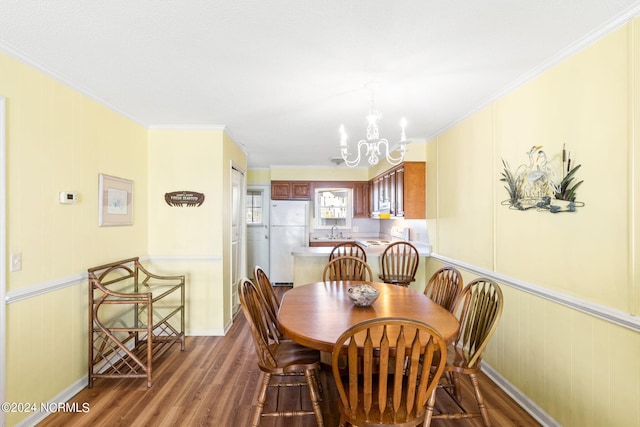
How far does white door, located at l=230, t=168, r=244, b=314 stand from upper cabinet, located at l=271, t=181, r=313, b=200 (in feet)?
4.27

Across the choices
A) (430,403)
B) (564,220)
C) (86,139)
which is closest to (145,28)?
(86,139)

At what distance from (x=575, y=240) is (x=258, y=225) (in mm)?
5180

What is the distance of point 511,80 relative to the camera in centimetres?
224

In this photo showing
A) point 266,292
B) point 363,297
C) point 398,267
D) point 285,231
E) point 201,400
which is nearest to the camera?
point 363,297

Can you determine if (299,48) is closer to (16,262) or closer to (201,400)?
(16,262)

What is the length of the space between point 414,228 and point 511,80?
8.18ft

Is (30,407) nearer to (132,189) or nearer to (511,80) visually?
(132,189)

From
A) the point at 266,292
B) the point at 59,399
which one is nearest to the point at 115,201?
the point at 59,399

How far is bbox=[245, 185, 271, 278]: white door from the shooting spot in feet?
20.0

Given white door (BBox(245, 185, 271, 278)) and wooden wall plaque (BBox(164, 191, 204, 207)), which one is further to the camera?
white door (BBox(245, 185, 271, 278))

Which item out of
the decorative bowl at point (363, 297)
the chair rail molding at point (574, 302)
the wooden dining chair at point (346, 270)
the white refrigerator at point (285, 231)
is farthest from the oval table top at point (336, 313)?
the white refrigerator at point (285, 231)

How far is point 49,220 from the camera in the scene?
2.11 meters

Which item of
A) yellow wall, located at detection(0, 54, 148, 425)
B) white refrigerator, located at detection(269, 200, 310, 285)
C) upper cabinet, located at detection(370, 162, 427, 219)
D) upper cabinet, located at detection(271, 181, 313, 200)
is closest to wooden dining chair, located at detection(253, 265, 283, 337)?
yellow wall, located at detection(0, 54, 148, 425)

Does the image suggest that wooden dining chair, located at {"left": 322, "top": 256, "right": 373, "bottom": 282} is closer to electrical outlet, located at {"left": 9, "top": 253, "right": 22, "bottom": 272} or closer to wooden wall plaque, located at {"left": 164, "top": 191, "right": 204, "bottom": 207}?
wooden wall plaque, located at {"left": 164, "top": 191, "right": 204, "bottom": 207}
